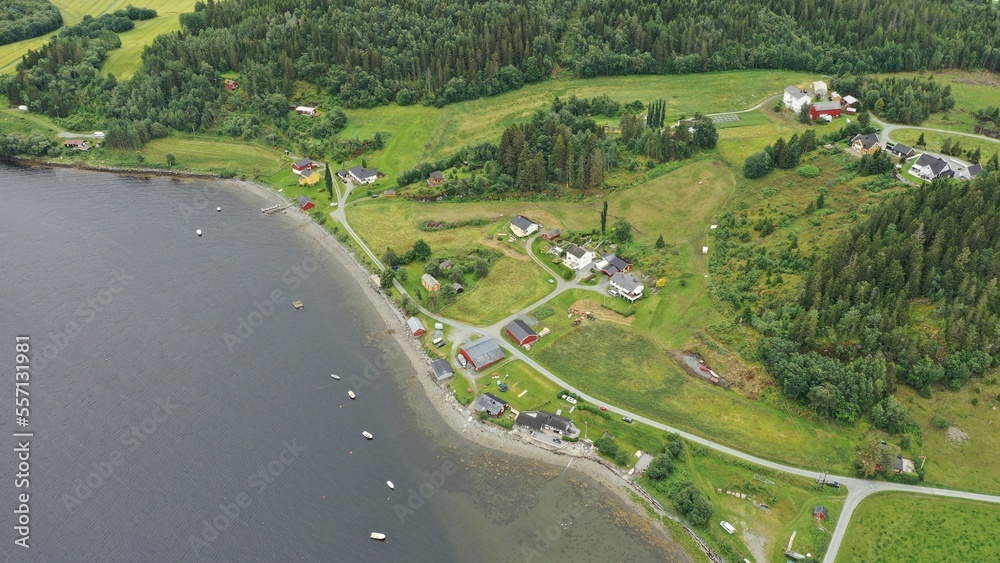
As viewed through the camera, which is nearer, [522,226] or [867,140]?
[522,226]

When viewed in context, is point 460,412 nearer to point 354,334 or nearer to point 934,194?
point 354,334

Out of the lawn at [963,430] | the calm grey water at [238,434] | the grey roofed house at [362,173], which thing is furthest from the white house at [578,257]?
the grey roofed house at [362,173]

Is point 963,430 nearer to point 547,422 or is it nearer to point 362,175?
point 547,422

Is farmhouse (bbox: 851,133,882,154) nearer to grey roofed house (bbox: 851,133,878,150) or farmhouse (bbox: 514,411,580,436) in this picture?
grey roofed house (bbox: 851,133,878,150)

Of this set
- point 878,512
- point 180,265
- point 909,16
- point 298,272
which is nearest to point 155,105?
point 180,265

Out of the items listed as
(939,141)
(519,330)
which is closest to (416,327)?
(519,330)

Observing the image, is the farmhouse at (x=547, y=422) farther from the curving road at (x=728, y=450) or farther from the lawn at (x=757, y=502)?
the lawn at (x=757, y=502)

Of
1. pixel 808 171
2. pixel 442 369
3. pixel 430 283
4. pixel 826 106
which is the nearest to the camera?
pixel 442 369
